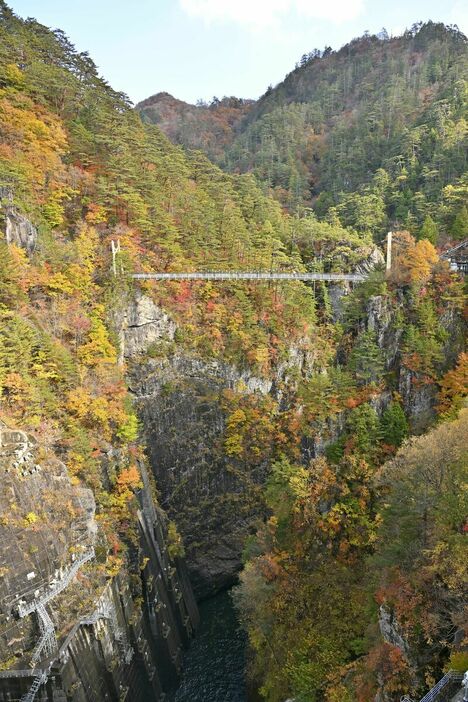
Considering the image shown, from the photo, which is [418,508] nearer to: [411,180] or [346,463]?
[346,463]

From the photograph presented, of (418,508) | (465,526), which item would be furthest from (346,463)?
(465,526)

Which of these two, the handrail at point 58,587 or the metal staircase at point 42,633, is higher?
the handrail at point 58,587

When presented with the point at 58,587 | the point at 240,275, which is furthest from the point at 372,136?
the point at 58,587

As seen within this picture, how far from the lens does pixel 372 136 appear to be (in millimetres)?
56125

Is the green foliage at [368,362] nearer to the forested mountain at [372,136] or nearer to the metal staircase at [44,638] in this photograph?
the forested mountain at [372,136]

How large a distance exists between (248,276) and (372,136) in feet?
108


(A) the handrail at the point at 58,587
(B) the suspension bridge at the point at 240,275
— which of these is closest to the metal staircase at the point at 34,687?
(A) the handrail at the point at 58,587

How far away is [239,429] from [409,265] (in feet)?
53.3

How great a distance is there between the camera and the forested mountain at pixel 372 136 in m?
45.0

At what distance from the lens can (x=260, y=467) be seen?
3316cm

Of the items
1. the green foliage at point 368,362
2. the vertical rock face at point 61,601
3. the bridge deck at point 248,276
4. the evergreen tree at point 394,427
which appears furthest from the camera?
the green foliage at point 368,362

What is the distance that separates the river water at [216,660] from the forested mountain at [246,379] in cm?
157

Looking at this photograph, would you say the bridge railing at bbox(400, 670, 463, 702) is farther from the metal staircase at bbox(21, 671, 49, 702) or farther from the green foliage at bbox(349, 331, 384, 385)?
the green foliage at bbox(349, 331, 384, 385)

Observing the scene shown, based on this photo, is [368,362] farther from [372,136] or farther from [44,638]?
[372,136]
